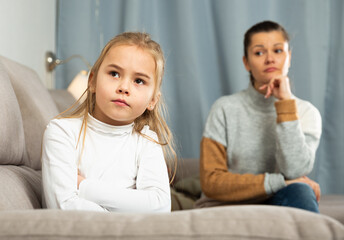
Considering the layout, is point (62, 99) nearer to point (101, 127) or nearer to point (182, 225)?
point (101, 127)

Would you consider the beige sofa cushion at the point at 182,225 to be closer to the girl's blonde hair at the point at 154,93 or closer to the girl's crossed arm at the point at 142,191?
the girl's crossed arm at the point at 142,191

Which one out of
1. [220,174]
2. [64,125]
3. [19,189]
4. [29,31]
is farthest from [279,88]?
[29,31]

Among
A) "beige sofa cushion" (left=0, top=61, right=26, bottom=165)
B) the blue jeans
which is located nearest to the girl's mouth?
"beige sofa cushion" (left=0, top=61, right=26, bottom=165)

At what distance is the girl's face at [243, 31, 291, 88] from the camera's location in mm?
1807

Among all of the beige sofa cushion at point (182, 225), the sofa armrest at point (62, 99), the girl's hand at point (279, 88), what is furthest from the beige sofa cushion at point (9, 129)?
the girl's hand at point (279, 88)

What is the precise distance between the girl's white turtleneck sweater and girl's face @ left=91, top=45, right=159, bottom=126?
0.19 feet

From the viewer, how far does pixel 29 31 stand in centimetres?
222

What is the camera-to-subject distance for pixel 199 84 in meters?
2.71

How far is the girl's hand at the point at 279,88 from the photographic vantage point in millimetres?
1686

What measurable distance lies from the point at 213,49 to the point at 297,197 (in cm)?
158

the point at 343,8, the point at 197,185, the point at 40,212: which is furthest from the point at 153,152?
the point at 343,8

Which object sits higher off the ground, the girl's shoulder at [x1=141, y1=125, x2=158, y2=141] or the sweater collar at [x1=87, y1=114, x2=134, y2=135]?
the sweater collar at [x1=87, y1=114, x2=134, y2=135]

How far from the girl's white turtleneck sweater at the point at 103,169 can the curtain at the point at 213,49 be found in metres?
1.55

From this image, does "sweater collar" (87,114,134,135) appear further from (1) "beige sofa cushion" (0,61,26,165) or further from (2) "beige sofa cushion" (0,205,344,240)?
(2) "beige sofa cushion" (0,205,344,240)
